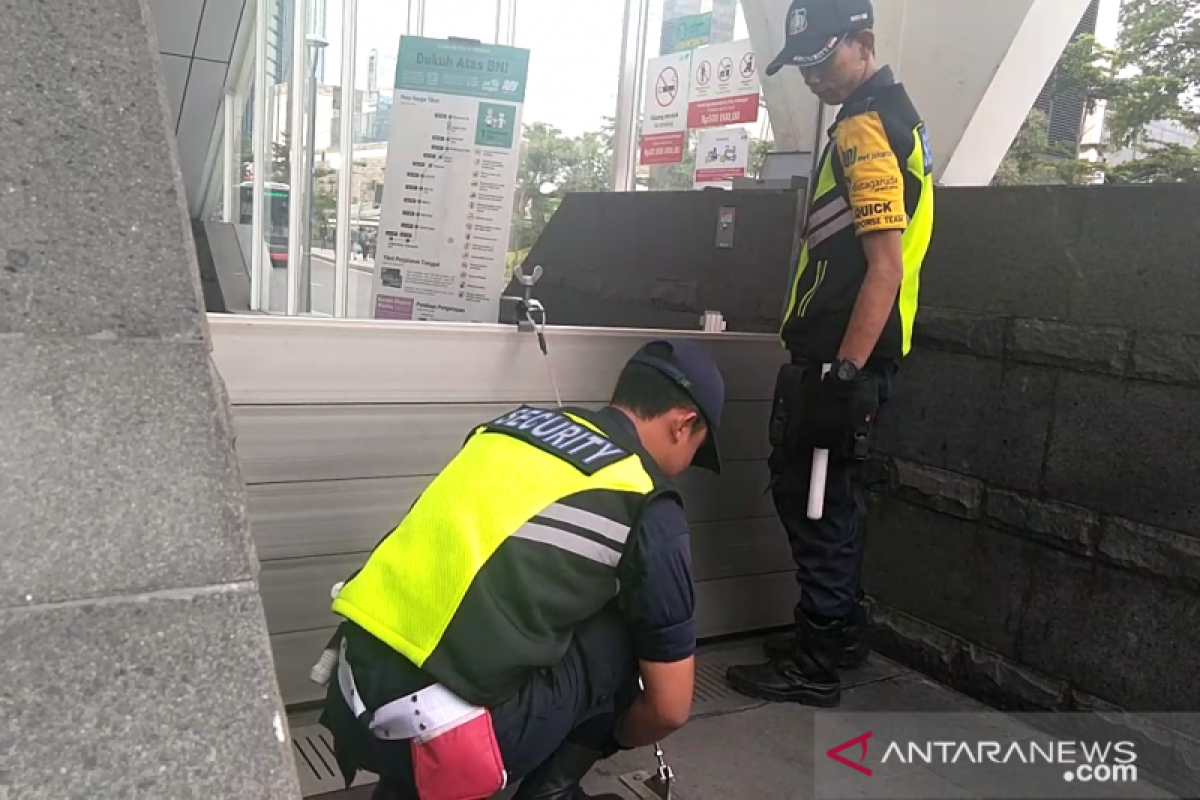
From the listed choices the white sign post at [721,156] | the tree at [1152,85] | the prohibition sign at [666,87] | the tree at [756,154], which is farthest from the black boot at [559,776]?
the prohibition sign at [666,87]

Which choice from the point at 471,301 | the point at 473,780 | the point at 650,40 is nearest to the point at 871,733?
the point at 473,780

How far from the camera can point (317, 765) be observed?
2518mm

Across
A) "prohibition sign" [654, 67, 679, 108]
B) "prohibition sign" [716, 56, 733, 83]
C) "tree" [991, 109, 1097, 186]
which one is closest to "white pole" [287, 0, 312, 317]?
"prohibition sign" [654, 67, 679, 108]

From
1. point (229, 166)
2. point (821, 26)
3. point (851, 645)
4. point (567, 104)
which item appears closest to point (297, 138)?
point (229, 166)

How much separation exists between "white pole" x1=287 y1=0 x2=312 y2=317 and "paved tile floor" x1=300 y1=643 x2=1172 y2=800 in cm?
541

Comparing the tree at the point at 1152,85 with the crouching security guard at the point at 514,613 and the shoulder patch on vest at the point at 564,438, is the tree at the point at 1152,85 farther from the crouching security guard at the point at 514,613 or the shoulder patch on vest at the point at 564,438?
the shoulder patch on vest at the point at 564,438

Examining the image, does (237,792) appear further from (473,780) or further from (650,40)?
(650,40)

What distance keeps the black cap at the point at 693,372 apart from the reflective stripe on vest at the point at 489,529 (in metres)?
0.23

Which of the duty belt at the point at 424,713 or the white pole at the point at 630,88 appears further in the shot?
the white pole at the point at 630,88

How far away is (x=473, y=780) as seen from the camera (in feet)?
5.98

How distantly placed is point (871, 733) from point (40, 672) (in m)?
2.33

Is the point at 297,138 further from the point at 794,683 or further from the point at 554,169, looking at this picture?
the point at 794,683

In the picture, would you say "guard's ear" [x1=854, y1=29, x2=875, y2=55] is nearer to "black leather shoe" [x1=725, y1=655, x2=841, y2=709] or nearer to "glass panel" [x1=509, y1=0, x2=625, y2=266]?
"glass panel" [x1=509, y1=0, x2=625, y2=266]

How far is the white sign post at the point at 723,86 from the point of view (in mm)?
4895
